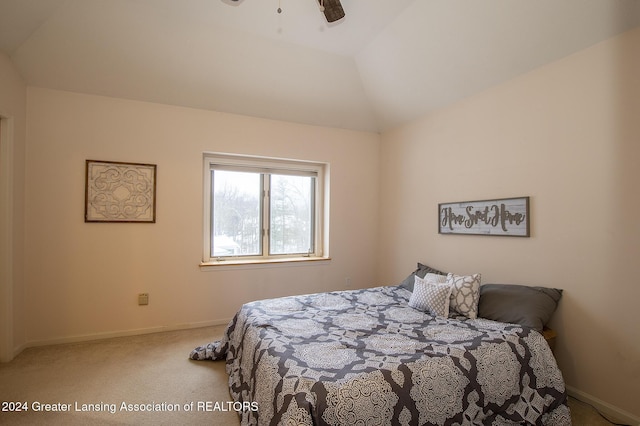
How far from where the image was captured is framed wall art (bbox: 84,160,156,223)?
2977 mm

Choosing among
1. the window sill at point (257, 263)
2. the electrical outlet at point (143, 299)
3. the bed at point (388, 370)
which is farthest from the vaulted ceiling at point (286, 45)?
the bed at point (388, 370)

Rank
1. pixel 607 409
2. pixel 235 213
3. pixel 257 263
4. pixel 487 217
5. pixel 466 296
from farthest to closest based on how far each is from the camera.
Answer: pixel 235 213, pixel 257 263, pixel 487 217, pixel 466 296, pixel 607 409

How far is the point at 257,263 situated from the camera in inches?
143

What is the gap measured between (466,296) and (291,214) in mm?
2388

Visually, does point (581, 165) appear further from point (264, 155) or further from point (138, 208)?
point (138, 208)

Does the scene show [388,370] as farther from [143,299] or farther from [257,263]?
[143,299]

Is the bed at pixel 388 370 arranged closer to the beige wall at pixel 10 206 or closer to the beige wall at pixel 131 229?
the beige wall at pixel 131 229

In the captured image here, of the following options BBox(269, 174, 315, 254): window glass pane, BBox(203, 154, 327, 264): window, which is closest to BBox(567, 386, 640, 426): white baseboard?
BBox(203, 154, 327, 264): window

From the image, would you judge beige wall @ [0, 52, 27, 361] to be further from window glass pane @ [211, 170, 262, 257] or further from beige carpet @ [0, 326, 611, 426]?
window glass pane @ [211, 170, 262, 257]

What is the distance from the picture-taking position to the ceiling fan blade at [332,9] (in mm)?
2100

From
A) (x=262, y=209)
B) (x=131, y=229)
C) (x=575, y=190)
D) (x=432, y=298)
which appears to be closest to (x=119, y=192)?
(x=131, y=229)

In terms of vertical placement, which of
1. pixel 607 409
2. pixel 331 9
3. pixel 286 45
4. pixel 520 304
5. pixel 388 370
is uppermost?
pixel 286 45

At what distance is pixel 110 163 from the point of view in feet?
9.94

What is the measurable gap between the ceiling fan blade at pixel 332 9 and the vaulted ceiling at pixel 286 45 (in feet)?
1.30
